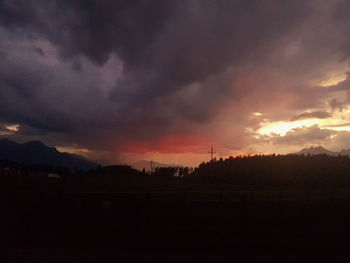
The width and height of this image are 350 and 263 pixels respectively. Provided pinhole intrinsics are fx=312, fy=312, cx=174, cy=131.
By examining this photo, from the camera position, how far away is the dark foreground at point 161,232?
379 inches

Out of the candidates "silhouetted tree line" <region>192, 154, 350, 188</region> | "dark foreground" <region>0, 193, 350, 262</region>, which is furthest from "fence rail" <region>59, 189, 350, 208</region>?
"silhouetted tree line" <region>192, 154, 350, 188</region>

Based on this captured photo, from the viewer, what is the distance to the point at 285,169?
5934cm

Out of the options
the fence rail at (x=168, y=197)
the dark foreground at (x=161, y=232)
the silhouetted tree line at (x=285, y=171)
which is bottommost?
the dark foreground at (x=161, y=232)

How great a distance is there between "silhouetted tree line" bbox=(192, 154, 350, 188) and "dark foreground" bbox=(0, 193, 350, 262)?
1634 inches

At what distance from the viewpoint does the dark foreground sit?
31.6 feet

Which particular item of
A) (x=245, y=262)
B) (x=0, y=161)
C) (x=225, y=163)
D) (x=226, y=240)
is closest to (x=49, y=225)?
(x=226, y=240)

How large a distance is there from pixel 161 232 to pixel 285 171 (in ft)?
171

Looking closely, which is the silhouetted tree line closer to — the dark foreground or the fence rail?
the fence rail

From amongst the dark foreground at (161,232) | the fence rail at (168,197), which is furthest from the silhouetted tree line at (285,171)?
the dark foreground at (161,232)

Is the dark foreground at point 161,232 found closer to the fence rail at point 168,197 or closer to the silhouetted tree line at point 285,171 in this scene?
the fence rail at point 168,197

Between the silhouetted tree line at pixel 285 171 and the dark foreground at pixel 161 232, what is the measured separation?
1634 inches

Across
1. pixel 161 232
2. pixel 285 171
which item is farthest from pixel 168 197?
pixel 285 171

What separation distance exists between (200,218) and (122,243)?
3248 millimetres

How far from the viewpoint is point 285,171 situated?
192 feet
